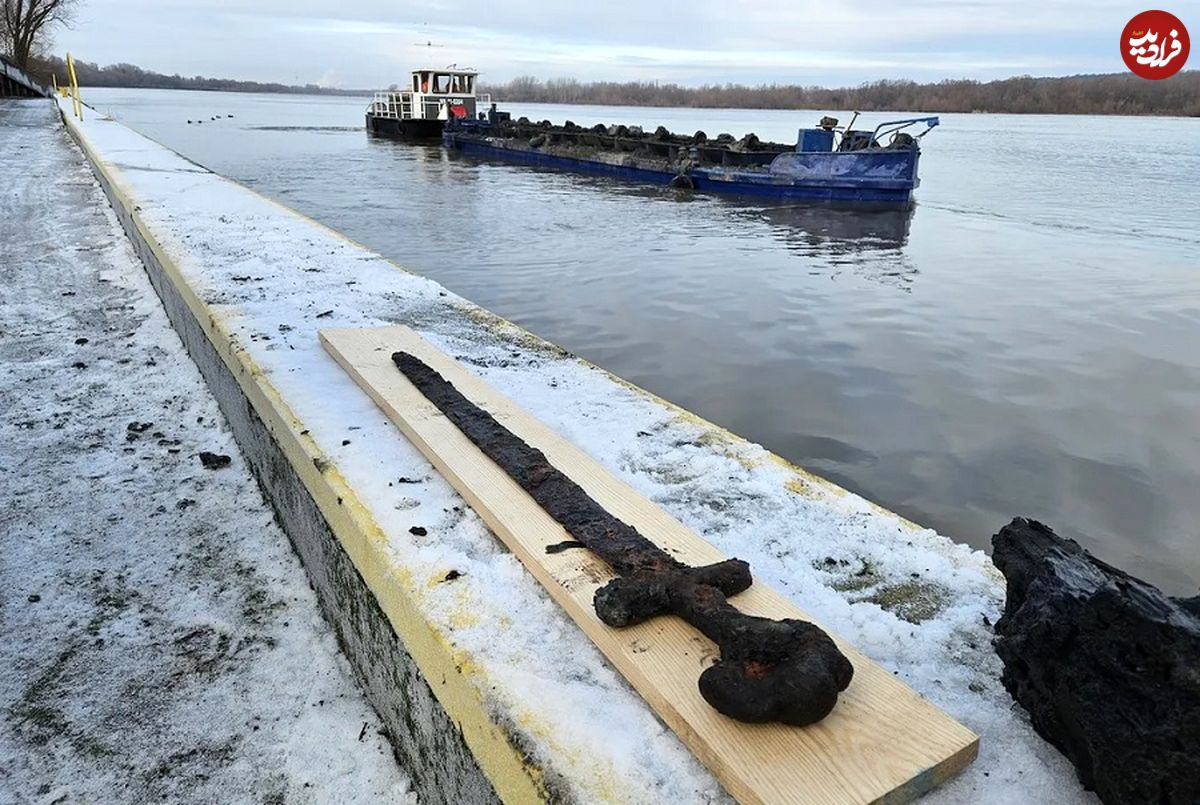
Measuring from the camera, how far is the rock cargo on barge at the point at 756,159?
17797mm

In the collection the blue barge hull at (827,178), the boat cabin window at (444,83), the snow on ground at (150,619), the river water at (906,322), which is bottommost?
the river water at (906,322)

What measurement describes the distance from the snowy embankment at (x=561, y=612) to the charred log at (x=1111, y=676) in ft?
0.35

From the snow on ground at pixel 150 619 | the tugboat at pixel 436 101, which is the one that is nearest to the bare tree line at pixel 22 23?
the tugboat at pixel 436 101

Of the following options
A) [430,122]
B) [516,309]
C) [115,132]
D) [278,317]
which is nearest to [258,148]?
[430,122]

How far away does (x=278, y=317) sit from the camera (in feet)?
13.5

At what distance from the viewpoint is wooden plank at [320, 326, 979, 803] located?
4.64 feet

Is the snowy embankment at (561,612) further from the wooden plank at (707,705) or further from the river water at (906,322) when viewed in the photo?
the river water at (906,322)

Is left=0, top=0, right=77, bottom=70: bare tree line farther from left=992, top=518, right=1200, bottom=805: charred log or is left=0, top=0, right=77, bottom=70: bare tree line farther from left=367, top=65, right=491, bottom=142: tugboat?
left=992, top=518, right=1200, bottom=805: charred log

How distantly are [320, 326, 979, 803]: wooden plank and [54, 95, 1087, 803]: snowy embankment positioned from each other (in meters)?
0.06

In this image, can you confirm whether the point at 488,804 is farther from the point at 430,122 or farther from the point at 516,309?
the point at 430,122

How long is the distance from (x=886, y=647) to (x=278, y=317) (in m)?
3.34

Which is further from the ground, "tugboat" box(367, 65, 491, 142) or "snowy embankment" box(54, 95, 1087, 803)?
"tugboat" box(367, 65, 491, 142)

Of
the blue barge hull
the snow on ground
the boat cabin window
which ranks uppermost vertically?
the boat cabin window

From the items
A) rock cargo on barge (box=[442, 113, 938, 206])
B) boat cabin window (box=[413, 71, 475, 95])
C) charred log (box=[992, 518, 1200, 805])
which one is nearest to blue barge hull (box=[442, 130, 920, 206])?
rock cargo on barge (box=[442, 113, 938, 206])
